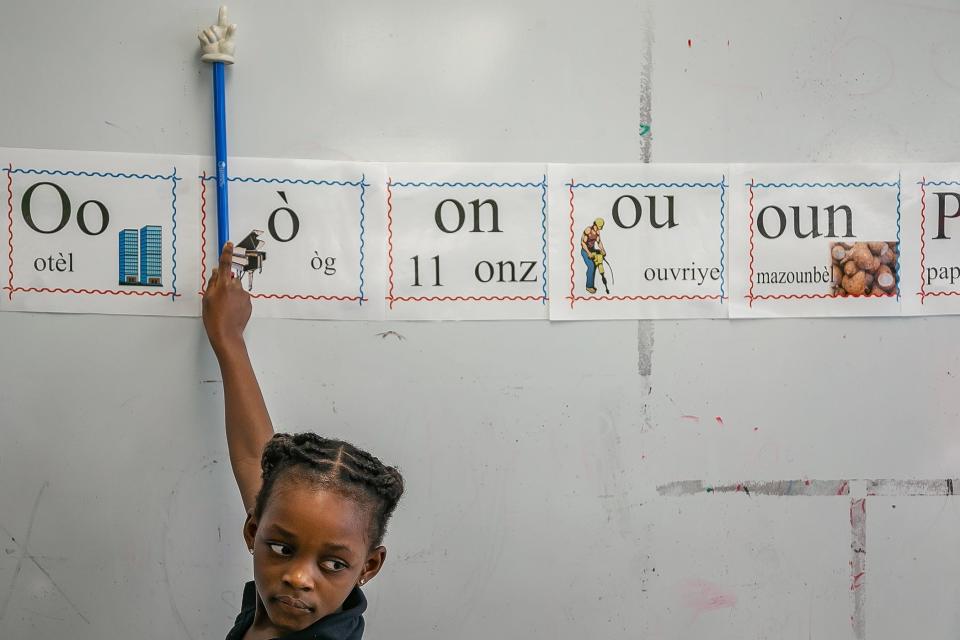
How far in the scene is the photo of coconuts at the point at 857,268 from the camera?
3.27 feet

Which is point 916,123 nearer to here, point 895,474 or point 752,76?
point 752,76

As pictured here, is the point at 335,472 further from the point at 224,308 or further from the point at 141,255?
the point at 141,255

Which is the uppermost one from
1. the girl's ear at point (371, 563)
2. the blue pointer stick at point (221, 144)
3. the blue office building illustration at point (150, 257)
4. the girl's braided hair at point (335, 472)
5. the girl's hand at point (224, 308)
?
the blue pointer stick at point (221, 144)

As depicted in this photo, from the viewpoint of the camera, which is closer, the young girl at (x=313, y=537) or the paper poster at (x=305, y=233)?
the young girl at (x=313, y=537)

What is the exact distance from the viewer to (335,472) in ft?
2.26

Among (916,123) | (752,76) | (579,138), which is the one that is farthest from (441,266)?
(916,123)

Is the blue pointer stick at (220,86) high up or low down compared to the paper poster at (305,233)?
up

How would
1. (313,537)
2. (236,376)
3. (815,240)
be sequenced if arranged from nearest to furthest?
(313,537) < (236,376) < (815,240)

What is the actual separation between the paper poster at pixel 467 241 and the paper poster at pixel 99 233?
25 centimetres

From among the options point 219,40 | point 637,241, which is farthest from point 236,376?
point 637,241

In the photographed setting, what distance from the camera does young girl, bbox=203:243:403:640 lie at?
25.8 inches

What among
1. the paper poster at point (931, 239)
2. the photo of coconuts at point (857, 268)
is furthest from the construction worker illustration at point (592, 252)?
the paper poster at point (931, 239)

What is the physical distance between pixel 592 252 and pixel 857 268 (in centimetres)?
35

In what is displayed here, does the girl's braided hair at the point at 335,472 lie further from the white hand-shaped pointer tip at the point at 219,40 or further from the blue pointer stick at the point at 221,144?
the white hand-shaped pointer tip at the point at 219,40
